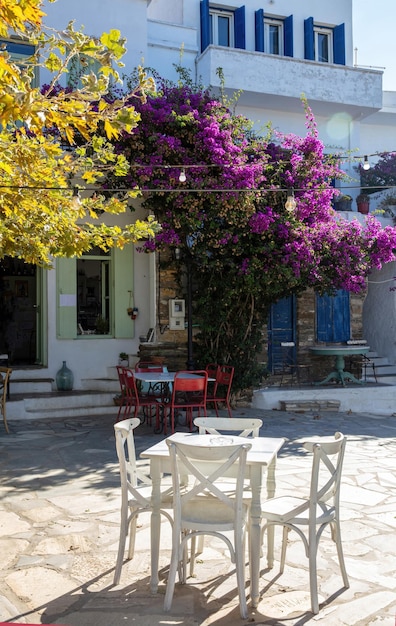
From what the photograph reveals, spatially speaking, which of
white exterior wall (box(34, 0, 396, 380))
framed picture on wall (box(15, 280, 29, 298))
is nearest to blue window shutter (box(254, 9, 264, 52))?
white exterior wall (box(34, 0, 396, 380))

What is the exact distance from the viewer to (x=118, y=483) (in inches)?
234

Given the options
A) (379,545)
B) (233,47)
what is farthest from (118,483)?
(233,47)

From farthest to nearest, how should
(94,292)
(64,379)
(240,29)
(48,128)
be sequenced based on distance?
(240,29)
(94,292)
(64,379)
(48,128)

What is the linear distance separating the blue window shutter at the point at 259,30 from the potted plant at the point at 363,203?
4070mm

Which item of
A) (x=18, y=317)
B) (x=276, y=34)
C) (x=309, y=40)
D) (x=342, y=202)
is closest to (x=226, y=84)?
(x=276, y=34)

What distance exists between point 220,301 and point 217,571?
7.22 meters

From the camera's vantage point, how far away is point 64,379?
10938mm

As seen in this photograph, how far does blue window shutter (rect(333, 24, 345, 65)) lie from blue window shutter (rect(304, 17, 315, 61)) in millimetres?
712

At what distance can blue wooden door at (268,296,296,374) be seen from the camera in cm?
1262

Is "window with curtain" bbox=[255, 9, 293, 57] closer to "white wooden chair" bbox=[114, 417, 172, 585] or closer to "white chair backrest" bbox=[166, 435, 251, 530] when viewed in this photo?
"white wooden chair" bbox=[114, 417, 172, 585]

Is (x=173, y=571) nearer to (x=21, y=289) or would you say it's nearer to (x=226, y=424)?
(x=226, y=424)

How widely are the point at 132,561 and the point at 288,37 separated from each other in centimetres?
1343

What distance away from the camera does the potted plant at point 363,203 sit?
14.1 metres

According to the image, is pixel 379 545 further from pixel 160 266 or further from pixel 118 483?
pixel 160 266
